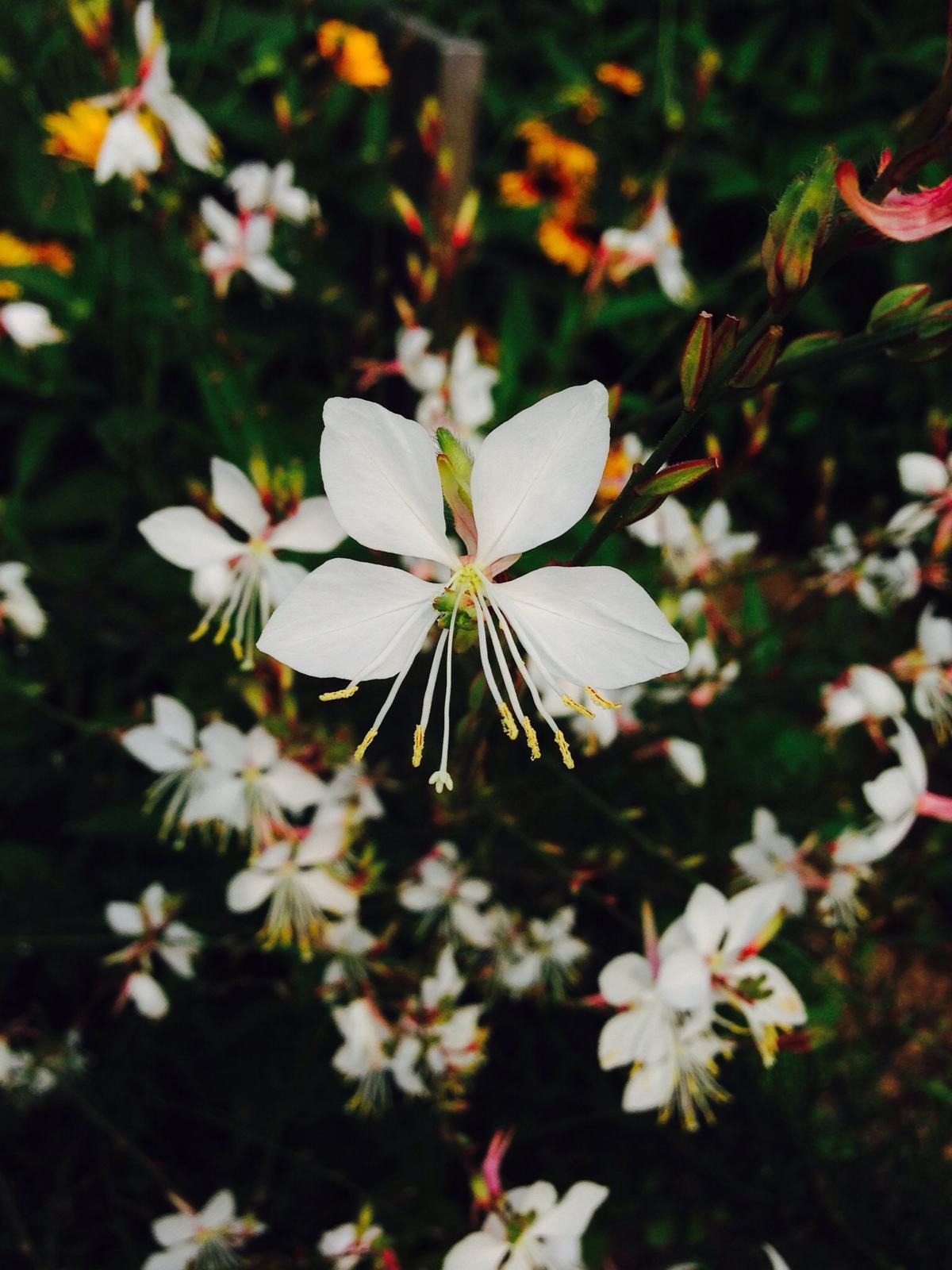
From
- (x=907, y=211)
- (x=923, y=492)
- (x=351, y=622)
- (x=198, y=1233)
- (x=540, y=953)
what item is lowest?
(x=198, y=1233)

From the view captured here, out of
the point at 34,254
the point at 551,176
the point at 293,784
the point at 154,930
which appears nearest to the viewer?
the point at 293,784

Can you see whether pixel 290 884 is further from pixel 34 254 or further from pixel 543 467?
pixel 34 254

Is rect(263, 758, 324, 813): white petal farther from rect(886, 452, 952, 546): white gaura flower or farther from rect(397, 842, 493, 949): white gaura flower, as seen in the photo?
rect(886, 452, 952, 546): white gaura flower

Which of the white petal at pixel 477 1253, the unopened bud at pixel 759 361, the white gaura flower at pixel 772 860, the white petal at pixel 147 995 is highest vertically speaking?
the unopened bud at pixel 759 361

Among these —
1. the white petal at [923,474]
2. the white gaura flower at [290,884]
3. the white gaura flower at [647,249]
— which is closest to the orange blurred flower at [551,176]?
the white gaura flower at [647,249]

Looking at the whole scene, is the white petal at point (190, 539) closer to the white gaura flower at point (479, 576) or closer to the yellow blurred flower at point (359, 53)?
the white gaura flower at point (479, 576)

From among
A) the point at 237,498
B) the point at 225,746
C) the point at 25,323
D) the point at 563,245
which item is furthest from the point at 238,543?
the point at 563,245
